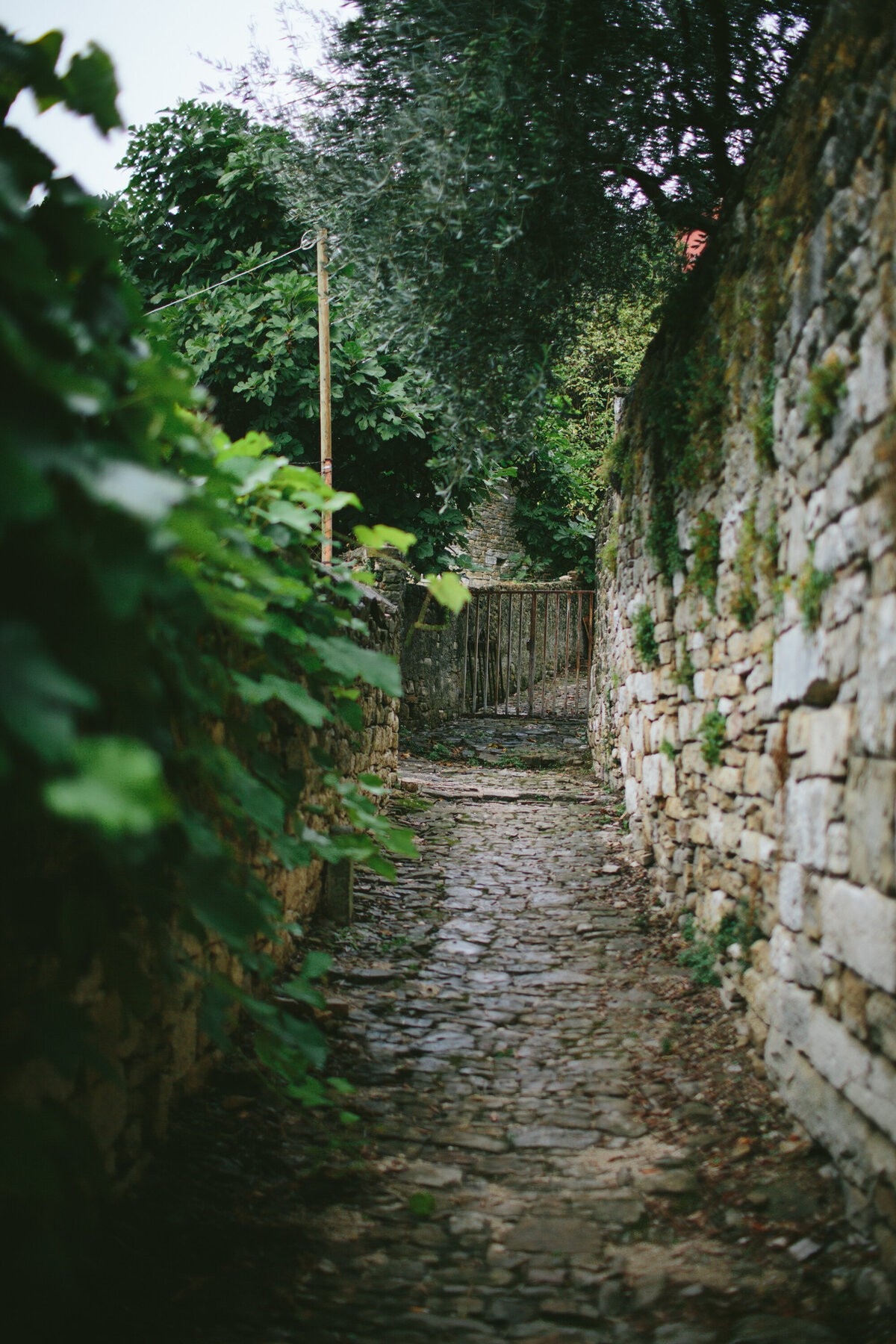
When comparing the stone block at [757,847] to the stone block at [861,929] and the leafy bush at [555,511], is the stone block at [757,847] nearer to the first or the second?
the stone block at [861,929]

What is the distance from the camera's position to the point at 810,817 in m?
2.58

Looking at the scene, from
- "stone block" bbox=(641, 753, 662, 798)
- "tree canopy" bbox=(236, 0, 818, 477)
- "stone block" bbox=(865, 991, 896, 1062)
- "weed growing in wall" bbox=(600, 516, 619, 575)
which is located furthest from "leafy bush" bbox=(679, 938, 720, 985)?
"weed growing in wall" bbox=(600, 516, 619, 575)

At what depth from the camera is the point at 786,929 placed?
276cm

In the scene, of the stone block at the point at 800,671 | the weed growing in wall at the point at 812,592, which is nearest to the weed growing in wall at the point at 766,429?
the weed growing in wall at the point at 812,592

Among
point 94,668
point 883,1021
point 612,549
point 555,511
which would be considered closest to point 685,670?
point 883,1021

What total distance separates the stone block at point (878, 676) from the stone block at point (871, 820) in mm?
59

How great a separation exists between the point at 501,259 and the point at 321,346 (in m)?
3.58

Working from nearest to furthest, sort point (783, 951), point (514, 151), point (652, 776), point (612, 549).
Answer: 1. point (783, 951)
2. point (514, 151)
3. point (652, 776)
4. point (612, 549)

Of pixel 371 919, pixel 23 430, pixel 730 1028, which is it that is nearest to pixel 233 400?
pixel 371 919

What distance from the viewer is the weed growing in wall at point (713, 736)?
11.9 ft

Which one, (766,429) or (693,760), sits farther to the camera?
(693,760)

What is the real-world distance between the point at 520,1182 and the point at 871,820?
139 cm

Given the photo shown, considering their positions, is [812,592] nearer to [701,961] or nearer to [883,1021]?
[883,1021]

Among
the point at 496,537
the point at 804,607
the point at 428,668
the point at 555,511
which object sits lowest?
the point at 428,668
